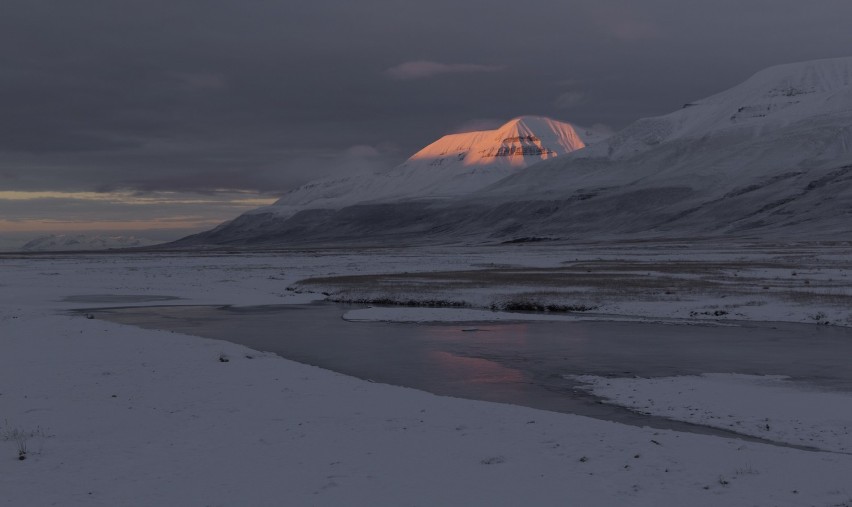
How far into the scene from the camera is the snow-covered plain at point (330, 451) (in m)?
12.3

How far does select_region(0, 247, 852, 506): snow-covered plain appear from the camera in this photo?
1234 centimetres

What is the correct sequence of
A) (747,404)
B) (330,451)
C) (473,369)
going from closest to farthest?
(330,451), (747,404), (473,369)

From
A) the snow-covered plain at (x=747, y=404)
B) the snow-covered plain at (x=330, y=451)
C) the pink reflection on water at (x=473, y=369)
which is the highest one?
the snow-covered plain at (x=330, y=451)

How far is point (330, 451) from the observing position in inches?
575

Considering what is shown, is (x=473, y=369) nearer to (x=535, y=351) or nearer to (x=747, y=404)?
(x=535, y=351)

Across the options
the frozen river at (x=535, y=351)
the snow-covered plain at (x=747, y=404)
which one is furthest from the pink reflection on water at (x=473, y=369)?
the snow-covered plain at (x=747, y=404)

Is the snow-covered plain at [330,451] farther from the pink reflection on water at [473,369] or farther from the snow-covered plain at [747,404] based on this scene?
the pink reflection on water at [473,369]

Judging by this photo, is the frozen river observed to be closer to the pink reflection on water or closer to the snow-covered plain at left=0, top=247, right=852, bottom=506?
the pink reflection on water

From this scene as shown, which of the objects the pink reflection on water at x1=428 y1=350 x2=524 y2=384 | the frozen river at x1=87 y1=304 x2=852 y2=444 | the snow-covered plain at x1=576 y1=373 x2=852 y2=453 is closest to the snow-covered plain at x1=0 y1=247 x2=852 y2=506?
the snow-covered plain at x1=576 y1=373 x2=852 y2=453

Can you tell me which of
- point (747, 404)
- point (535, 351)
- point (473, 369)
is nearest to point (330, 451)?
point (747, 404)

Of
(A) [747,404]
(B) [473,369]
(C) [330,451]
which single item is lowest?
(A) [747,404]

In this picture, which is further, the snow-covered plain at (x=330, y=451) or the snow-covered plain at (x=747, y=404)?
the snow-covered plain at (x=747, y=404)

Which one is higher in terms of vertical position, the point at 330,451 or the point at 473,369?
the point at 330,451

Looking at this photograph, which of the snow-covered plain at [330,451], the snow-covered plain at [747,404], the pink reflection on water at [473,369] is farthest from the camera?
the pink reflection on water at [473,369]
